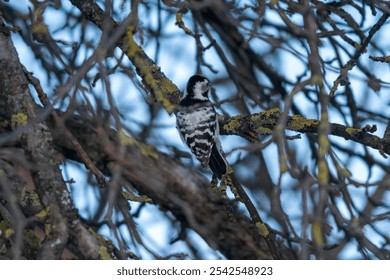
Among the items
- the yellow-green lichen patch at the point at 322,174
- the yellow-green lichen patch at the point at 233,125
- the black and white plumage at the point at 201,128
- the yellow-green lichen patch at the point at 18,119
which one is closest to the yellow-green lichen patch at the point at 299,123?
the yellow-green lichen patch at the point at 233,125

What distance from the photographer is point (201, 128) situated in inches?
194

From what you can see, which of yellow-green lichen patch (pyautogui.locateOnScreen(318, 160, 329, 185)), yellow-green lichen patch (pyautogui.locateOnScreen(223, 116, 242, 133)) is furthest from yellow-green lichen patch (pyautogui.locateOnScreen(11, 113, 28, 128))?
yellow-green lichen patch (pyautogui.locateOnScreen(318, 160, 329, 185))

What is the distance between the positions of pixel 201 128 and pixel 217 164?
48 cm

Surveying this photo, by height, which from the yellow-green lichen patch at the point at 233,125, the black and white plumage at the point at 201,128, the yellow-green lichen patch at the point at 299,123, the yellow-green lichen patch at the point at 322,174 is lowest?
the yellow-green lichen patch at the point at 322,174

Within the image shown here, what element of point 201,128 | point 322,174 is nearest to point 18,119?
point 322,174

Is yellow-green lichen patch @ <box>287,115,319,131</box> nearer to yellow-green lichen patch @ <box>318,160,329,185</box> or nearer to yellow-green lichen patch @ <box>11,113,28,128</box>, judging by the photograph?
yellow-green lichen patch @ <box>11,113,28,128</box>

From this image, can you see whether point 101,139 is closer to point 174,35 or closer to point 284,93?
point 174,35

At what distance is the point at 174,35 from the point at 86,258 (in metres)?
2.51

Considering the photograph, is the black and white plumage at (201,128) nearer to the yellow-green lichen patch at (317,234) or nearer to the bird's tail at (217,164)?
the bird's tail at (217,164)

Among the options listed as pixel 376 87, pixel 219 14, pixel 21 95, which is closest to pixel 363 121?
pixel 376 87

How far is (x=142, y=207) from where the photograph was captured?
4.62 meters

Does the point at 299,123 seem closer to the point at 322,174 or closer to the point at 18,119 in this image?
the point at 18,119

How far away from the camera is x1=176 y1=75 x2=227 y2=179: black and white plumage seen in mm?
4594

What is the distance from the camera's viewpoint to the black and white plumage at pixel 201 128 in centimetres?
459
